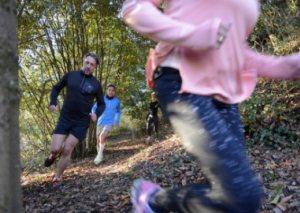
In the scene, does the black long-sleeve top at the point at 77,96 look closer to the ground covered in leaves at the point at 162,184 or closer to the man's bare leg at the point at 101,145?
the ground covered in leaves at the point at 162,184

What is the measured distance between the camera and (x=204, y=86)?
1153 mm

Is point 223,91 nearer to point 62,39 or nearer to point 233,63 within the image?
point 233,63

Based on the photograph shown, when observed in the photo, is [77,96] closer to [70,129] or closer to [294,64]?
[70,129]

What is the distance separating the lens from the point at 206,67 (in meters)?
1.16

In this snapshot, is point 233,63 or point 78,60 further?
point 78,60

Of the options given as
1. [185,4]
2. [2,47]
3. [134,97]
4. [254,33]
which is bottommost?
[134,97]

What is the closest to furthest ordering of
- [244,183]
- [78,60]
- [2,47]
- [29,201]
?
[244,183] → [2,47] → [29,201] → [78,60]

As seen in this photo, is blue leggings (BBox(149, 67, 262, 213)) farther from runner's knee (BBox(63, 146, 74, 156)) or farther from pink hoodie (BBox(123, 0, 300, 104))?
runner's knee (BBox(63, 146, 74, 156))

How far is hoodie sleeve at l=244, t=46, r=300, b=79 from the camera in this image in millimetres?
1337

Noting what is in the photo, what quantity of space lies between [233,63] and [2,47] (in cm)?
119

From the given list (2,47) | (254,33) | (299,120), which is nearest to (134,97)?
(254,33)

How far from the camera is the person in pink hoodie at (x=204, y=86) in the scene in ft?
3.35

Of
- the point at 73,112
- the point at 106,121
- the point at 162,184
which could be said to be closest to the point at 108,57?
the point at 106,121

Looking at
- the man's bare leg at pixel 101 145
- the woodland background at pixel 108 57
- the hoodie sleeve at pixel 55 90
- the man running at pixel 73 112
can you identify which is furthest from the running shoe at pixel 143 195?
the man's bare leg at pixel 101 145
